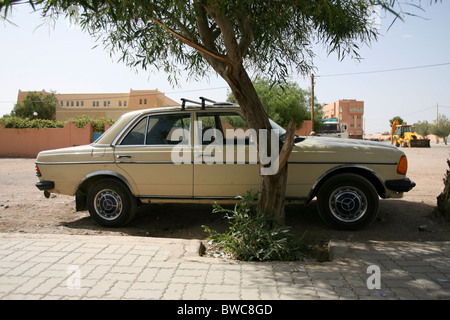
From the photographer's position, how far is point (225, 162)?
17.5ft

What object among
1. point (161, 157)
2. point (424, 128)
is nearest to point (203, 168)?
point (161, 157)

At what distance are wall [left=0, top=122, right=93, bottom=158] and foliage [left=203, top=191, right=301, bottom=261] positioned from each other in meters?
22.8

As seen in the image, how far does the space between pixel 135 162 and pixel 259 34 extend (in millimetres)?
2655

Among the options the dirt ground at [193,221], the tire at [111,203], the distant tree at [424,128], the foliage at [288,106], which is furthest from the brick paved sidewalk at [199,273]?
the distant tree at [424,128]

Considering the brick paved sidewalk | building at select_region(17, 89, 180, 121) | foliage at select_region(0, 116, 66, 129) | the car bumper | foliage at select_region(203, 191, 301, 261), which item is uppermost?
building at select_region(17, 89, 180, 121)

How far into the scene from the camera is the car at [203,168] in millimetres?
5125

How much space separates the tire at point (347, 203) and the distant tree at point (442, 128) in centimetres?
6023

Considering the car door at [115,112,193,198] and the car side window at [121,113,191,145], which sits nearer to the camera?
the car door at [115,112,193,198]

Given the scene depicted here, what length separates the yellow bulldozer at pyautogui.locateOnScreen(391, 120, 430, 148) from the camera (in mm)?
37034

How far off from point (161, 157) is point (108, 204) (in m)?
1.09

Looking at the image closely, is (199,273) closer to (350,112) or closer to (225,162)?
(225,162)

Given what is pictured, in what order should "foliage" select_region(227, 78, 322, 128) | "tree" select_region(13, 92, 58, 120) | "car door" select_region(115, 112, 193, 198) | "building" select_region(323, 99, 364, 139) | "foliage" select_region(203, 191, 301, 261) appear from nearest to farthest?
"foliage" select_region(203, 191, 301, 261), "car door" select_region(115, 112, 193, 198), "foliage" select_region(227, 78, 322, 128), "tree" select_region(13, 92, 58, 120), "building" select_region(323, 99, 364, 139)

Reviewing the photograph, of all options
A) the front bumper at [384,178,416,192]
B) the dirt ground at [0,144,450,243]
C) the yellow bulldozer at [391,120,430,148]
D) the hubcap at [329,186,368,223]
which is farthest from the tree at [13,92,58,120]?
the front bumper at [384,178,416,192]

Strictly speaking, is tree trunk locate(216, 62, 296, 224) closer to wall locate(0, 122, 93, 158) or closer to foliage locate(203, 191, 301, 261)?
foliage locate(203, 191, 301, 261)
